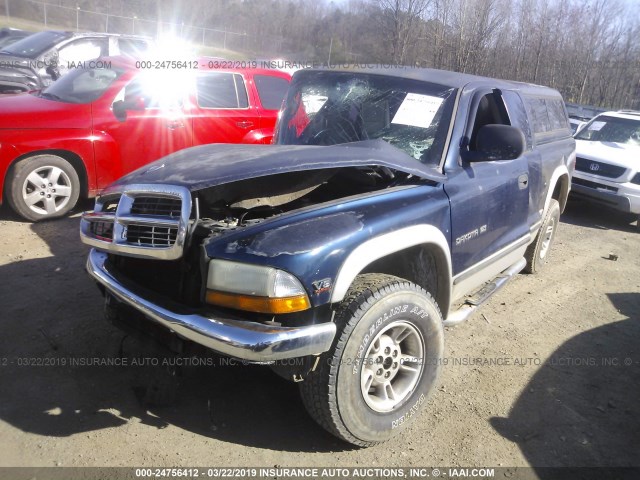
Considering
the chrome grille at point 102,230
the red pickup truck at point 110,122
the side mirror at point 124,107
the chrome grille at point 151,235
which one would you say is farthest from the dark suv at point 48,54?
the chrome grille at point 151,235

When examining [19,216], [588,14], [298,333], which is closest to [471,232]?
[298,333]

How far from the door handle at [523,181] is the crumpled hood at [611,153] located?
4864 millimetres

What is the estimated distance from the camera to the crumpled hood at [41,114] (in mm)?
5348

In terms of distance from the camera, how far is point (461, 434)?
2955 mm

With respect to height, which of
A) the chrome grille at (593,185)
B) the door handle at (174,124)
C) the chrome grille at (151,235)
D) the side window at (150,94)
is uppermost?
the side window at (150,94)

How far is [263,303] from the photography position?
2320 millimetres

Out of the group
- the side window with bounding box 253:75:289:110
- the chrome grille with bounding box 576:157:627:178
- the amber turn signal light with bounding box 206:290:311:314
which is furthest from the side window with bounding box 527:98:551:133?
the chrome grille with bounding box 576:157:627:178

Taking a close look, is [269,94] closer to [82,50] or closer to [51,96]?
[51,96]

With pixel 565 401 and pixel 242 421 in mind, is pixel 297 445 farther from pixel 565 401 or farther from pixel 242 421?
pixel 565 401

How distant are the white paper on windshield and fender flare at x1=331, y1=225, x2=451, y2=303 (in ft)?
2.83

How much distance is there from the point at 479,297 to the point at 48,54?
9.10 meters

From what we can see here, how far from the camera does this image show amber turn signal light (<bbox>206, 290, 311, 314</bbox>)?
7.59ft

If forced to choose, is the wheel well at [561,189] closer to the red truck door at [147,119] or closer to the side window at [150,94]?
the red truck door at [147,119]

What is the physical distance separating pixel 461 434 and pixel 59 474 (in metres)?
2.08
